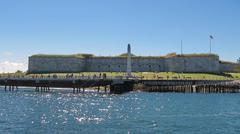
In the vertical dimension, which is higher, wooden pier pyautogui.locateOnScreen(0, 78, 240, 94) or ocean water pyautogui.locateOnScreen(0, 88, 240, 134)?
wooden pier pyautogui.locateOnScreen(0, 78, 240, 94)

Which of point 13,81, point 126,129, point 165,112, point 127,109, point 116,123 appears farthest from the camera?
point 13,81

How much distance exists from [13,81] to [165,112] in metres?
77.4

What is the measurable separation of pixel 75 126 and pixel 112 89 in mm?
77527

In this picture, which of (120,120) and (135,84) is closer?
(120,120)

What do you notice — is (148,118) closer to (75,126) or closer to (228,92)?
(75,126)

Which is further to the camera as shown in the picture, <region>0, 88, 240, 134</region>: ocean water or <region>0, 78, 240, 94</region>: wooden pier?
<region>0, 78, 240, 94</region>: wooden pier

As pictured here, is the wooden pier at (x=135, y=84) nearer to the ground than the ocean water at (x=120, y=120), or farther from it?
farther from it

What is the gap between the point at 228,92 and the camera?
465ft

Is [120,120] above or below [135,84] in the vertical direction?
below

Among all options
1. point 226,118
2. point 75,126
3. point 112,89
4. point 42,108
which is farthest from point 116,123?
point 112,89

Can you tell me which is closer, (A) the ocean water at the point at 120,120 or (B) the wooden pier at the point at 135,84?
(A) the ocean water at the point at 120,120

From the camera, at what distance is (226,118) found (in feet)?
222

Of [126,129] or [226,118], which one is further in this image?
[226,118]

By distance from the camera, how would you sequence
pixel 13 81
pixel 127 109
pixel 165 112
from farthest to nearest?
pixel 13 81
pixel 127 109
pixel 165 112
